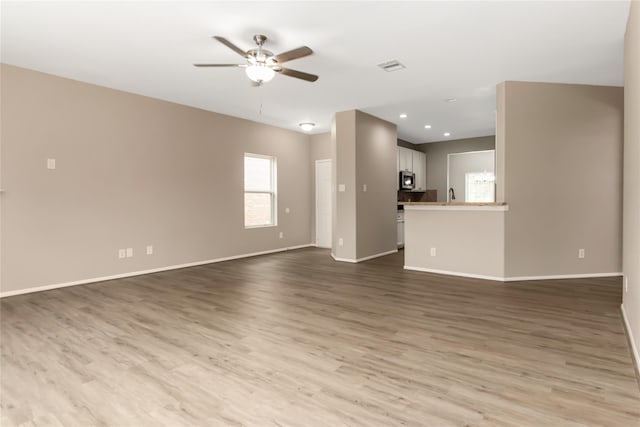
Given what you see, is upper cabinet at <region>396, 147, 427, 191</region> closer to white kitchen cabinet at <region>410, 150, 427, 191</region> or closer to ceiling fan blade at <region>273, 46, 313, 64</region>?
white kitchen cabinet at <region>410, 150, 427, 191</region>

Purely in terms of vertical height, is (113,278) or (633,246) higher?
(633,246)

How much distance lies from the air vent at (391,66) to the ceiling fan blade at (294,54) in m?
1.34

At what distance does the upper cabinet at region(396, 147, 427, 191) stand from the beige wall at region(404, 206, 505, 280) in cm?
324

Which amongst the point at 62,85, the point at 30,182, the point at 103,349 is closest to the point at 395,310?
the point at 103,349

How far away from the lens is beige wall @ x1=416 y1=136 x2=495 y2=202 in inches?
360

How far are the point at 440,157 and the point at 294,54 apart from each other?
7.16 m

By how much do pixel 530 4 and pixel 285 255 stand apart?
18.1 ft

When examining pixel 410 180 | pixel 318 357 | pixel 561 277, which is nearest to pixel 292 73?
pixel 318 357

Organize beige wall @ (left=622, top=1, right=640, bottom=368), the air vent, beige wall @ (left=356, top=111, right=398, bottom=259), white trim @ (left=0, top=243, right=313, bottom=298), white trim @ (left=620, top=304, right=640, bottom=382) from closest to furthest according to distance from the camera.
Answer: white trim @ (left=620, top=304, right=640, bottom=382) < beige wall @ (left=622, top=1, right=640, bottom=368) < the air vent < white trim @ (left=0, top=243, right=313, bottom=298) < beige wall @ (left=356, top=111, right=398, bottom=259)

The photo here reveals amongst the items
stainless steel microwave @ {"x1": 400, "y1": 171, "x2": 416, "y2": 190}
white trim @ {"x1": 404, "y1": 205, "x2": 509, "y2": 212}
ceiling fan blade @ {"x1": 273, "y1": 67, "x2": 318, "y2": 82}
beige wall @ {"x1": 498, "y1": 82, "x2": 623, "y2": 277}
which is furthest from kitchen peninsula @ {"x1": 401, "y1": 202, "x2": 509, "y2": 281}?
stainless steel microwave @ {"x1": 400, "y1": 171, "x2": 416, "y2": 190}

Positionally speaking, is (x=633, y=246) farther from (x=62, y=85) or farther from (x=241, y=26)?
(x=62, y=85)

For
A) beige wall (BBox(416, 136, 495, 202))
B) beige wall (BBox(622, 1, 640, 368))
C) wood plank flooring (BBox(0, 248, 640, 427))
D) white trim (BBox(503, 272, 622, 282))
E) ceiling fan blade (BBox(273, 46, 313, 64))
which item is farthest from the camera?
beige wall (BBox(416, 136, 495, 202))

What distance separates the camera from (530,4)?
9.53 ft

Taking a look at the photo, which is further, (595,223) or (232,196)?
(232,196)
